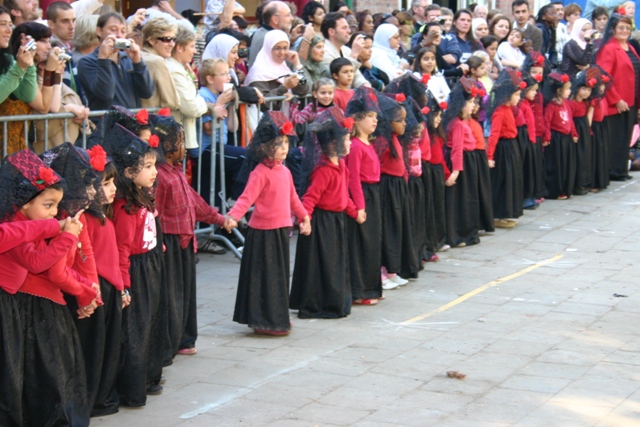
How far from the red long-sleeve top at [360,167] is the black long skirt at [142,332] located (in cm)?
247

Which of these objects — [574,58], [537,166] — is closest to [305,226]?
[537,166]

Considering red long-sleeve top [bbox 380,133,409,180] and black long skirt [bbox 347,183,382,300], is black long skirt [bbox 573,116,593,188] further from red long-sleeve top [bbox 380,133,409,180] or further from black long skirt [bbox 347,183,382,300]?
black long skirt [bbox 347,183,382,300]

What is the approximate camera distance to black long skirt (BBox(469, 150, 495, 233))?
38.5ft

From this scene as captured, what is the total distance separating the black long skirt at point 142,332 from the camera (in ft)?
21.3

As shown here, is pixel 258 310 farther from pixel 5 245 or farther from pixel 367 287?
Answer: pixel 5 245

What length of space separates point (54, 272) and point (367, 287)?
3810 mm

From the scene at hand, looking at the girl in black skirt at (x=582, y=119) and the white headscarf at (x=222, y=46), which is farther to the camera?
the girl in black skirt at (x=582, y=119)

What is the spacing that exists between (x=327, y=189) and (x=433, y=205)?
2.43 meters

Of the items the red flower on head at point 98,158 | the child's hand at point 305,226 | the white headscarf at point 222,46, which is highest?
the white headscarf at point 222,46

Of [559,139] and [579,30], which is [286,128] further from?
[579,30]

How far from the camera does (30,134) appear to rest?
8.34m

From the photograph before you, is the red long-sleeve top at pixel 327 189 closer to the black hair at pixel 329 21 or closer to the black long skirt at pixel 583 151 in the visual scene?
the black hair at pixel 329 21

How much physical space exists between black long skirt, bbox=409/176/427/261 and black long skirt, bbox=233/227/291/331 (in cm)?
237

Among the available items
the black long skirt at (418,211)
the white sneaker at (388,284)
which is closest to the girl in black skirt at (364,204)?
the white sneaker at (388,284)
